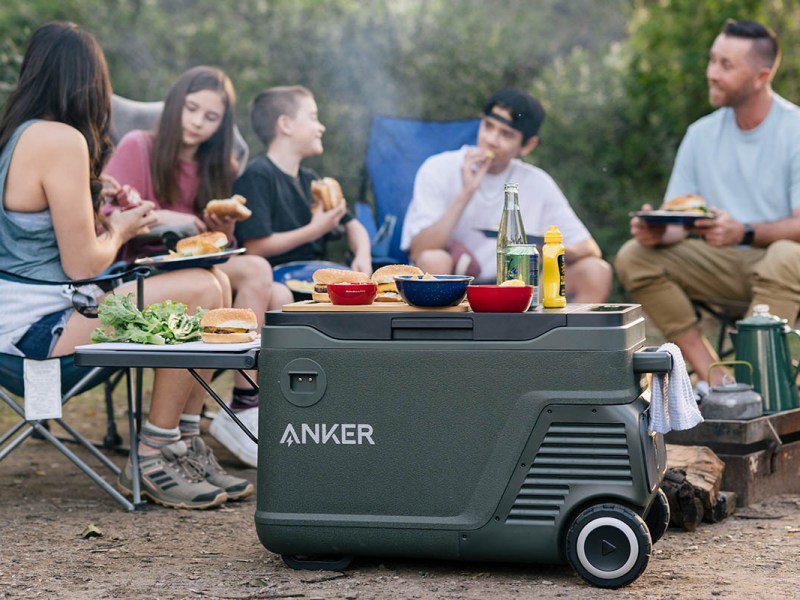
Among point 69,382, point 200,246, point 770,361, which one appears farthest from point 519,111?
point 69,382

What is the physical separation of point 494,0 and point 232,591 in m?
12.0

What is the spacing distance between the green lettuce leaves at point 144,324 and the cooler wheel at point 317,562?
0.60m

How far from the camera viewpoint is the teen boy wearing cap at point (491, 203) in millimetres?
4922

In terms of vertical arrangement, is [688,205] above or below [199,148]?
below

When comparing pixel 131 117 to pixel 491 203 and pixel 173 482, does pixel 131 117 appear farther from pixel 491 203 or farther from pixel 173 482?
pixel 173 482

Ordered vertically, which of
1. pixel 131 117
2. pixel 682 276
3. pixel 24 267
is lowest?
pixel 682 276

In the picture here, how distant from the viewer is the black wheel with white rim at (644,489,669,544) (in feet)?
9.28

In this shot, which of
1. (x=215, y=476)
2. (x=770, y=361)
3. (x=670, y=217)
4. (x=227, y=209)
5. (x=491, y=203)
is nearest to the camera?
(x=215, y=476)

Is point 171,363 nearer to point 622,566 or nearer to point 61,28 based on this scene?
point 622,566

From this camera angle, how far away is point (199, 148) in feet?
14.8

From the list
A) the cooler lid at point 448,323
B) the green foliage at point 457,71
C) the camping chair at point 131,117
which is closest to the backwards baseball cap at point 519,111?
the camping chair at point 131,117

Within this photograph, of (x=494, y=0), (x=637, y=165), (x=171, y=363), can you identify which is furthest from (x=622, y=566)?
(x=494, y=0)

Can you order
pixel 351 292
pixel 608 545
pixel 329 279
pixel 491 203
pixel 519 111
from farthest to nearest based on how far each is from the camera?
pixel 491 203 < pixel 519 111 < pixel 329 279 < pixel 351 292 < pixel 608 545

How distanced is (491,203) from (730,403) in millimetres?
1935
